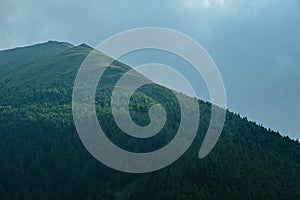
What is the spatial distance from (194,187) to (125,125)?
68.8 metres

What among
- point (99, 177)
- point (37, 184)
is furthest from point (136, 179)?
point (37, 184)

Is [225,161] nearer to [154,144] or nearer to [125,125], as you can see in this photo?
[154,144]

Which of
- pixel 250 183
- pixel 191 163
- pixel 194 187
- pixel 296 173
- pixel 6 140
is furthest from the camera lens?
pixel 6 140

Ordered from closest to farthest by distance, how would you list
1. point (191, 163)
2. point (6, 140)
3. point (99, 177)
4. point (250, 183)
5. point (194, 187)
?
point (194, 187) < point (250, 183) < point (191, 163) < point (99, 177) < point (6, 140)

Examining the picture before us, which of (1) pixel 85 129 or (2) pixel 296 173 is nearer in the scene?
(2) pixel 296 173

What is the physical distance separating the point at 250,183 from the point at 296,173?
150ft

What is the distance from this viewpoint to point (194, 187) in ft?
438

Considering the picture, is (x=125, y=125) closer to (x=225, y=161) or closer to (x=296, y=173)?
(x=225, y=161)

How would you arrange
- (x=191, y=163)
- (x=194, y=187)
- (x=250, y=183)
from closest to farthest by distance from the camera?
(x=194, y=187) → (x=250, y=183) → (x=191, y=163)

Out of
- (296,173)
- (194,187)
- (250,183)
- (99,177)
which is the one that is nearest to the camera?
(194,187)

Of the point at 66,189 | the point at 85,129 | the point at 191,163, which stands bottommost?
the point at 66,189

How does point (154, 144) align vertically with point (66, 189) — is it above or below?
above

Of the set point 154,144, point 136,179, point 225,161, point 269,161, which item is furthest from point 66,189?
point 269,161

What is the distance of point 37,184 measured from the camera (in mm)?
165375
